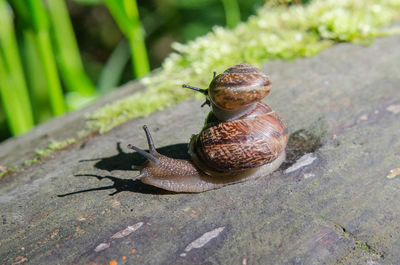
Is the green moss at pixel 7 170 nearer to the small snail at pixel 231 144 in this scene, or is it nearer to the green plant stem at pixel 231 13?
the small snail at pixel 231 144

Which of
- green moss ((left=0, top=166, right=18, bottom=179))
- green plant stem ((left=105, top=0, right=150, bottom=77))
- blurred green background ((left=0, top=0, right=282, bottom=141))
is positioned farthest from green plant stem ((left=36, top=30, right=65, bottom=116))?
green moss ((left=0, top=166, right=18, bottom=179))

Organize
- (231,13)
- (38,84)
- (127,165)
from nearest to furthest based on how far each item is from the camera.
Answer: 1. (127,165)
2. (38,84)
3. (231,13)

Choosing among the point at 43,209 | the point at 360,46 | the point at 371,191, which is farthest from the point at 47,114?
the point at 371,191

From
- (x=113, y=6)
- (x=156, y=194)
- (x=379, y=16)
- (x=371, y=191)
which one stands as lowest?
(x=371, y=191)

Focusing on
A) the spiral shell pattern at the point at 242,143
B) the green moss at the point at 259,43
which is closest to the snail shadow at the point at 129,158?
the spiral shell pattern at the point at 242,143

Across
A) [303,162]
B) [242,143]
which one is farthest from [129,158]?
[303,162]

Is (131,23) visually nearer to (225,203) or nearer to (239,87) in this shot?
(239,87)

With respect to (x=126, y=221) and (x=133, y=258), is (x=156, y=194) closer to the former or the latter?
(x=126, y=221)
